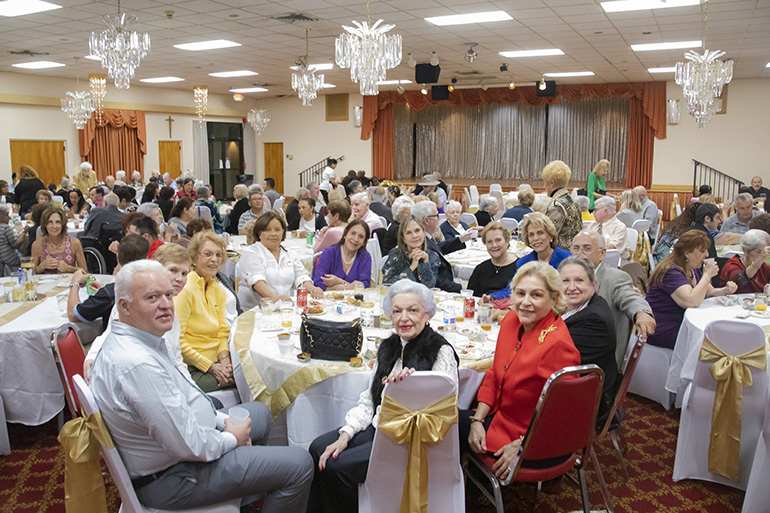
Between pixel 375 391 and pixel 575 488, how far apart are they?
58.7 inches

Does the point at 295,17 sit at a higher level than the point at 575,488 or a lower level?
higher

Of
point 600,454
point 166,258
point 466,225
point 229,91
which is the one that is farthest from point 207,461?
point 229,91

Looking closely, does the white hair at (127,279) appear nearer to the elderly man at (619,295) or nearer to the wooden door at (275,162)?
the elderly man at (619,295)

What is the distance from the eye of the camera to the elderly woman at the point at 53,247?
18.2ft

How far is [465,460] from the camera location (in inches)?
115

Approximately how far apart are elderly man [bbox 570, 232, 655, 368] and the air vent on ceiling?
5.93 metres

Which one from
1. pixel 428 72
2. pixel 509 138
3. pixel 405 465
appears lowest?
pixel 405 465

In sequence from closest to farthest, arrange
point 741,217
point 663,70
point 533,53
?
1. point 741,217
2. point 533,53
3. point 663,70

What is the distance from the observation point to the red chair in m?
2.85

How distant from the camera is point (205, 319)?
3.72 meters

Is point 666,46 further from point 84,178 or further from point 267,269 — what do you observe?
point 84,178

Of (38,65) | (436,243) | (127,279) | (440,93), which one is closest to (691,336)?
(436,243)

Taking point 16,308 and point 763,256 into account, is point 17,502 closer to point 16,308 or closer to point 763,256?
point 16,308

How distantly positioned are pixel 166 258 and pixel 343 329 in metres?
1.15
